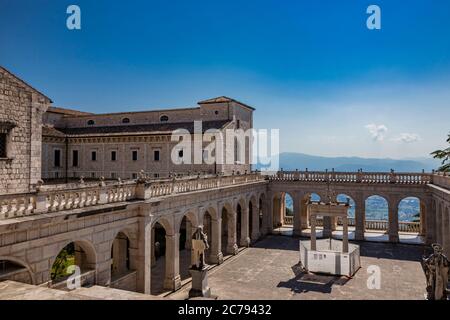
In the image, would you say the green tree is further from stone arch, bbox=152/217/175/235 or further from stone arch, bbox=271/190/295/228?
stone arch, bbox=152/217/175/235

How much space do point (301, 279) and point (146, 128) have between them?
24476 millimetres

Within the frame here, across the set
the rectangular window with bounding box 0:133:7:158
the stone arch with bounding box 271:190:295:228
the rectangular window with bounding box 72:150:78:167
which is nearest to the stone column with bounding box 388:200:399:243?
the stone arch with bounding box 271:190:295:228

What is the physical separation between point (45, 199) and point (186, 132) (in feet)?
80.3

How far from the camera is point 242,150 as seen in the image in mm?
38562

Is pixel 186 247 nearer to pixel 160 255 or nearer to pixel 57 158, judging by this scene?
pixel 160 255

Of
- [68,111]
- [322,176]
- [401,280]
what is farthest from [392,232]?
[68,111]

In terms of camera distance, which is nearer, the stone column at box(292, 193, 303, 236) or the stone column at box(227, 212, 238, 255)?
the stone column at box(227, 212, 238, 255)

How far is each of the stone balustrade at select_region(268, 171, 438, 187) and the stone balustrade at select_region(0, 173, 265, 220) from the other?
16.3m

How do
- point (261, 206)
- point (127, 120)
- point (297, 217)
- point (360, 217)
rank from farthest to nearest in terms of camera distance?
point (127, 120) < point (261, 206) < point (297, 217) < point (360, 217)

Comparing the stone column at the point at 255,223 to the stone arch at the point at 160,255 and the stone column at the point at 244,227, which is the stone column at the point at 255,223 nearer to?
the stone column at the point at 244,227

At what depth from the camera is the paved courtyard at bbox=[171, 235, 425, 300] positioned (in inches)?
754

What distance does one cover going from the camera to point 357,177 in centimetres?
3328

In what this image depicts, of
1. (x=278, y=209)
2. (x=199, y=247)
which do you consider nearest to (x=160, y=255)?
(x=199, y=247)

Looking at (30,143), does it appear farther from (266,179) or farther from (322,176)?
(322,176)
